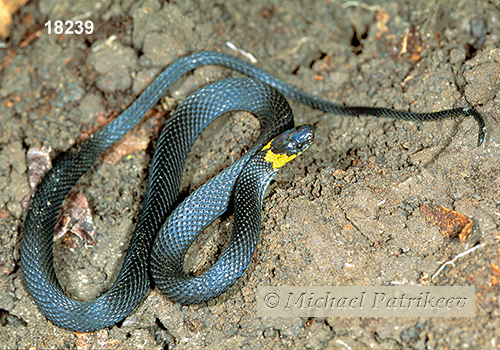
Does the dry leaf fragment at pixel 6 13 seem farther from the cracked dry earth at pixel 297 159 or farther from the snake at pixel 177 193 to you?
the snake at pixel 177 193

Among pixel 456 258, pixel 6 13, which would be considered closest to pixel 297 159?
pixel 456 258

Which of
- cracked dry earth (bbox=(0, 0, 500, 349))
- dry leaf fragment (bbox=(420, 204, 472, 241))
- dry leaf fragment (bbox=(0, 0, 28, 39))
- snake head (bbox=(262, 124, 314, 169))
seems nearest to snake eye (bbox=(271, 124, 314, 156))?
snake head (bbox=(262, 124, 314, 169))

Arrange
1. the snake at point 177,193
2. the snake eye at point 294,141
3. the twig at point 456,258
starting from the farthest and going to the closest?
the snake eye at point 294,141, the snake at point 177,193, the twig at point 456,258

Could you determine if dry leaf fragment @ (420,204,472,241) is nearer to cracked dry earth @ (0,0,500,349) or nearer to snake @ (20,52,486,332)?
cracked dry earth @ (0,0,500,349)

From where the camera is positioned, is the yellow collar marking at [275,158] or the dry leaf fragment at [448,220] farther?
the yellow collar marking at [275,158]

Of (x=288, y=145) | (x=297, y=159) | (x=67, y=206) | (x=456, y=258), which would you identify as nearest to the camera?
(x=456, y=258)

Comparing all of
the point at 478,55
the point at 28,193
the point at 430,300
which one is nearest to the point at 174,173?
the point at 28,193

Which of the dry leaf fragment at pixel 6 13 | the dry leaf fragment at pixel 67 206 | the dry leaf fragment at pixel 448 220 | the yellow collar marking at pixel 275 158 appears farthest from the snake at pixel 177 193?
the dry leaf fragment at pixel 6 13

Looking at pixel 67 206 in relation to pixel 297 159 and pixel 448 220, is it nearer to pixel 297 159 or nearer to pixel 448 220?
pixel 297 159
